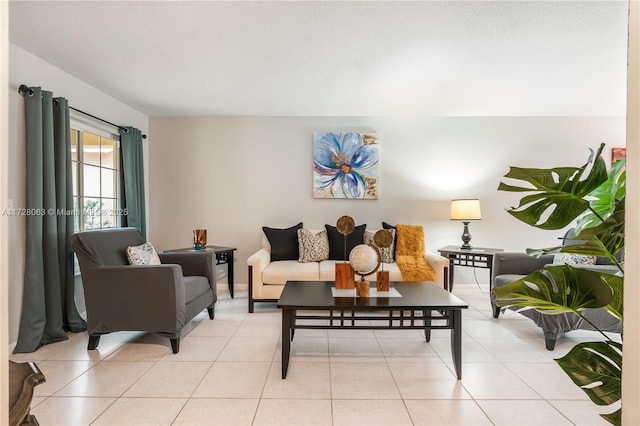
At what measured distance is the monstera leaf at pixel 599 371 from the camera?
0.84m

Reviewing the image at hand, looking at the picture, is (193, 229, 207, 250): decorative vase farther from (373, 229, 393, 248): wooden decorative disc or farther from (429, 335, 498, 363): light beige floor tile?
(429, 335, 498, 363): light beige floor tile

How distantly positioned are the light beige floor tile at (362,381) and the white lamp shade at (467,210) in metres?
2.32

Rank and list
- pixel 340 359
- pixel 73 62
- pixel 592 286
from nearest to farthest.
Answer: pixel 592 286
pixel 340 359
pixel 73 62

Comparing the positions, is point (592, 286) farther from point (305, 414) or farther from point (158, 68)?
point (158, 68)

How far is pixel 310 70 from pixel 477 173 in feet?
9.06

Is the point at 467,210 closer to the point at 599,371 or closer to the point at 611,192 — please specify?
the point at 611,192

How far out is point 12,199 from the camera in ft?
8.42

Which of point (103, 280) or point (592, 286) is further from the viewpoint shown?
point (103, 280)

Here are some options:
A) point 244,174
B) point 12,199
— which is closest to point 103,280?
point 12,199

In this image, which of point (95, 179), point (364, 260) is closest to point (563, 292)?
point (364, 260)

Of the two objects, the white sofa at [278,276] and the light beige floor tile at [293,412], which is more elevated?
the white sofa at [278,276]

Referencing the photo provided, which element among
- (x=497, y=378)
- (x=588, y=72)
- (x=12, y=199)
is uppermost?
(x=588, y=72)

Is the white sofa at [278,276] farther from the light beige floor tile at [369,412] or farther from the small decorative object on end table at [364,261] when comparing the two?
the light beige floor tile at [369,412]

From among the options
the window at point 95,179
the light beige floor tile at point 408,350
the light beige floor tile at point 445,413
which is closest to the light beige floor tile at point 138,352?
the window at point 95,179
